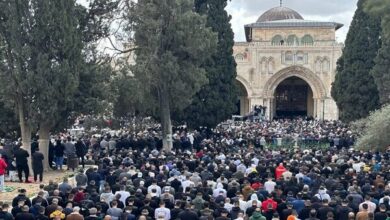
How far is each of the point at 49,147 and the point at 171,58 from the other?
788cm

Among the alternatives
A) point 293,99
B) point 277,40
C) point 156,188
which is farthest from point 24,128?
point 293,99

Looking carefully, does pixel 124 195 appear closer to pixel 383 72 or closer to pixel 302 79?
pixel 383 72

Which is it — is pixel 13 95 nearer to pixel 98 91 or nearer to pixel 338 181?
pixel 98 91

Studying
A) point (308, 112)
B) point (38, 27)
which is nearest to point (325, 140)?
point (38, 27)

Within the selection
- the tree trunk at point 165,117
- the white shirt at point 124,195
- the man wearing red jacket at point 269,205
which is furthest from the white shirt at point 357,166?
the tree trunk at point 165,117

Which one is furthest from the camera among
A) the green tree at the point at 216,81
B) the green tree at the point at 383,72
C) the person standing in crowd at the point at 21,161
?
the green tree at the point at 383,72

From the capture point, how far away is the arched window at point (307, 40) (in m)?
Answer: 62.0

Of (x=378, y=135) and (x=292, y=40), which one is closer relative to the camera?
(x=378, y=135)

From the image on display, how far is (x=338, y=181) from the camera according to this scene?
17719mm

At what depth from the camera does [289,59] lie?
62.0m

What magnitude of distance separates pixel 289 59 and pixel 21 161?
43.1 metres

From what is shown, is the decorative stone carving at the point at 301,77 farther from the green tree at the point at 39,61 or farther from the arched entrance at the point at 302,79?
the green tree at the point at 39,61

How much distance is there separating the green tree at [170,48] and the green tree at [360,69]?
50.5 feet

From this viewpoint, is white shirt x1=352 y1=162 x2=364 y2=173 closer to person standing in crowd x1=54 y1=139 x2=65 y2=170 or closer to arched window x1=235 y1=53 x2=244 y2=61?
person standing in crowd x1=54 y1=139 x2=65 y2=170
